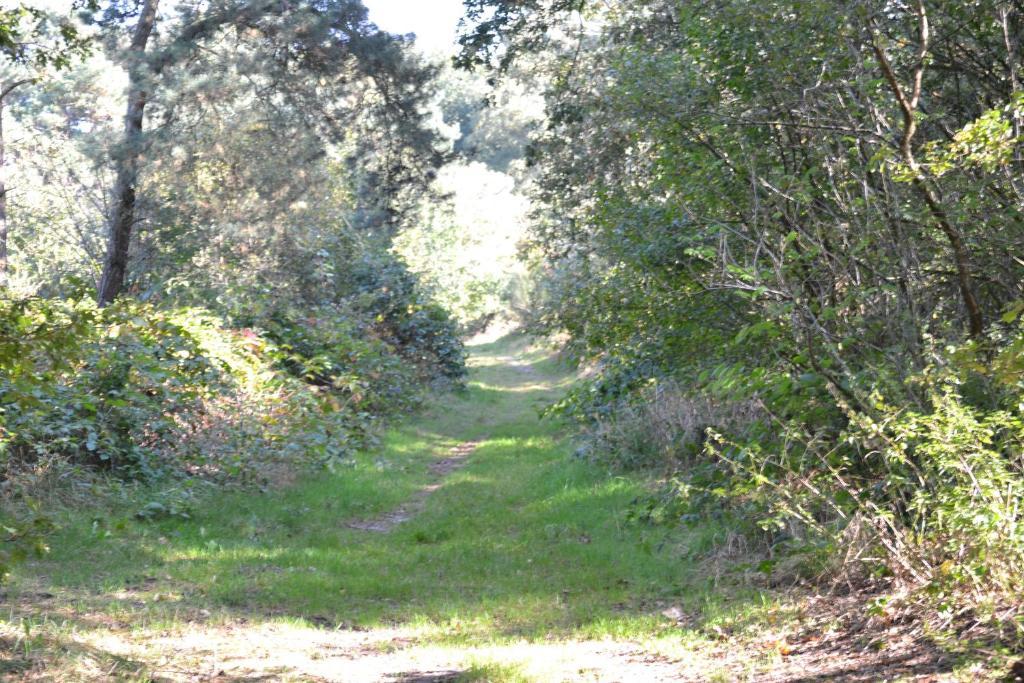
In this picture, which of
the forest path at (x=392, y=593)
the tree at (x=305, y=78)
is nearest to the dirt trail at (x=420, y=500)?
the forest path at (x=392, y=593)

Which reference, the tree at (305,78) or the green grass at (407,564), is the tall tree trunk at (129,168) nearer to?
the tree at (305,78)

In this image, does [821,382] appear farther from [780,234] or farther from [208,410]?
[208,410]

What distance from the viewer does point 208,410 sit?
1302cm

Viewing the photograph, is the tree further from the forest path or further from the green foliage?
the green foliage

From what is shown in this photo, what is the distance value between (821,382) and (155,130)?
A: 11.9 m

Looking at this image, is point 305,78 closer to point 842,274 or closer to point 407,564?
point 407,564

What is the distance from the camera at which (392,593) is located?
8.65 metres

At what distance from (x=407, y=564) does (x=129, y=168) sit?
8946mm

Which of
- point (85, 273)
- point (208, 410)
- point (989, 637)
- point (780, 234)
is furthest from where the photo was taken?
point (85, 273)

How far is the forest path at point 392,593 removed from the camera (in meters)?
6.21

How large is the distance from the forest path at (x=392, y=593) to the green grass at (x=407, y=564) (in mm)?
26

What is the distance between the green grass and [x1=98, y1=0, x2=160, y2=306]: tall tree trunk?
594 cm

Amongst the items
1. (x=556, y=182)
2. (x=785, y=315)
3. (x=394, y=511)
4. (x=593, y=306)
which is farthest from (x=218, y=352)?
(x=785, y=315)

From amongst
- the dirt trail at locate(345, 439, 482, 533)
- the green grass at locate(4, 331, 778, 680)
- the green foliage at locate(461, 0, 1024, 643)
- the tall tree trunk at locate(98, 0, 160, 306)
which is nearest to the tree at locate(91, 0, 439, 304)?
the tall tree trunk at locate(98, 0, 160, 306)
